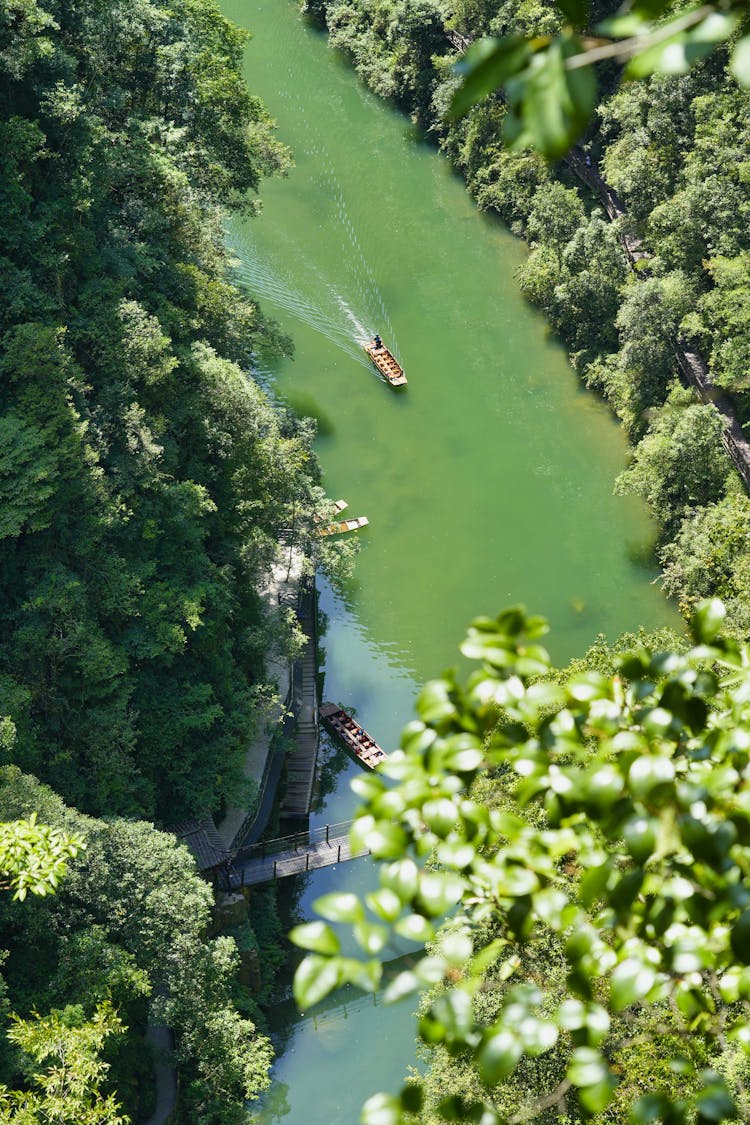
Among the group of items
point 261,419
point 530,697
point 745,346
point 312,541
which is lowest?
point 312,541

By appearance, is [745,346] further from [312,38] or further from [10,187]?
[312,38]

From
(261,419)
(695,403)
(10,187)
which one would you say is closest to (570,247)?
(695,403)

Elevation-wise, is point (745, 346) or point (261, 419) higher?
point (745, 346)

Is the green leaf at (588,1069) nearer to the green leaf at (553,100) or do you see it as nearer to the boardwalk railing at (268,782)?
the green leaf at (553,100)

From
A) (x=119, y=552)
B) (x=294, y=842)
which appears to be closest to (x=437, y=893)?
(x=119, y=552)

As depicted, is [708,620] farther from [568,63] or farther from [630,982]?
[568,63]
